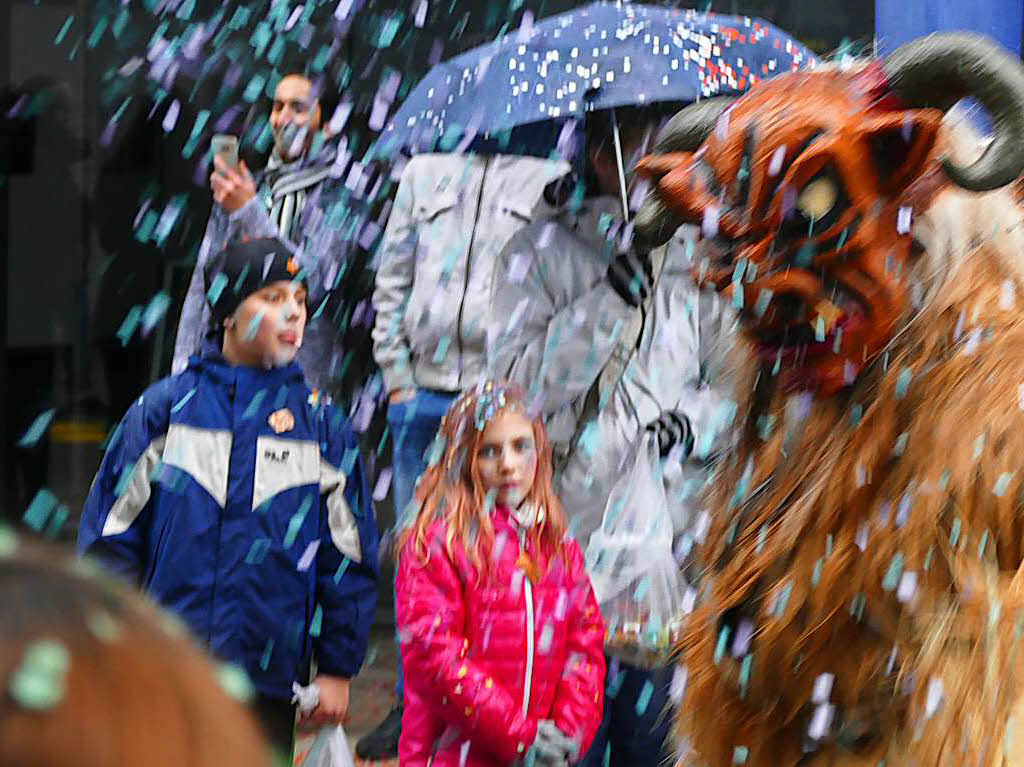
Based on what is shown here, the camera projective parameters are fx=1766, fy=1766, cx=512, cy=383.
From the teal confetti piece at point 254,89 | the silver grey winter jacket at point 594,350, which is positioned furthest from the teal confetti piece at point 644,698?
the teal confetti piece at point 254,89

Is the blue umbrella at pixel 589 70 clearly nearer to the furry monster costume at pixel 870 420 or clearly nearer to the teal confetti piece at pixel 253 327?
the teal confetti piece at pixel 253 327

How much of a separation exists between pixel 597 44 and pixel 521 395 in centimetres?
89

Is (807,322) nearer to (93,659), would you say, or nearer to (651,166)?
(651,166)

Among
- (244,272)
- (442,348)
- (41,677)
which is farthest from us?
(442,348)

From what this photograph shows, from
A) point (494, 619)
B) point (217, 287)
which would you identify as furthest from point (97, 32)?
point (494, 619)

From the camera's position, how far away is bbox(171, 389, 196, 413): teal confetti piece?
374cm

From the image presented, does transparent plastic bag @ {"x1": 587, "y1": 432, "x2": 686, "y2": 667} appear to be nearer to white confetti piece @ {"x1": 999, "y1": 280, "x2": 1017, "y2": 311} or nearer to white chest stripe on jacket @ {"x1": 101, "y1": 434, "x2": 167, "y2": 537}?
white chest stripe on jacket @ {"x1": 101, "y1": 434, "x2": 167, "y2": 537}

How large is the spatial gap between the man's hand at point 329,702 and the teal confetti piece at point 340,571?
209mm

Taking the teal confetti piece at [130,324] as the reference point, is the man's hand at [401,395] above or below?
above

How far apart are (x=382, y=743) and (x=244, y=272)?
152cm

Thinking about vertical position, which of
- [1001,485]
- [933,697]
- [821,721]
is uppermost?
[1001,485]

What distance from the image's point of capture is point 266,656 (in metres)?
3.72

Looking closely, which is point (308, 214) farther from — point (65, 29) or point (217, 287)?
point (65, 29)

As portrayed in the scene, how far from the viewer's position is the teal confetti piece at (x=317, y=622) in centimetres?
381
